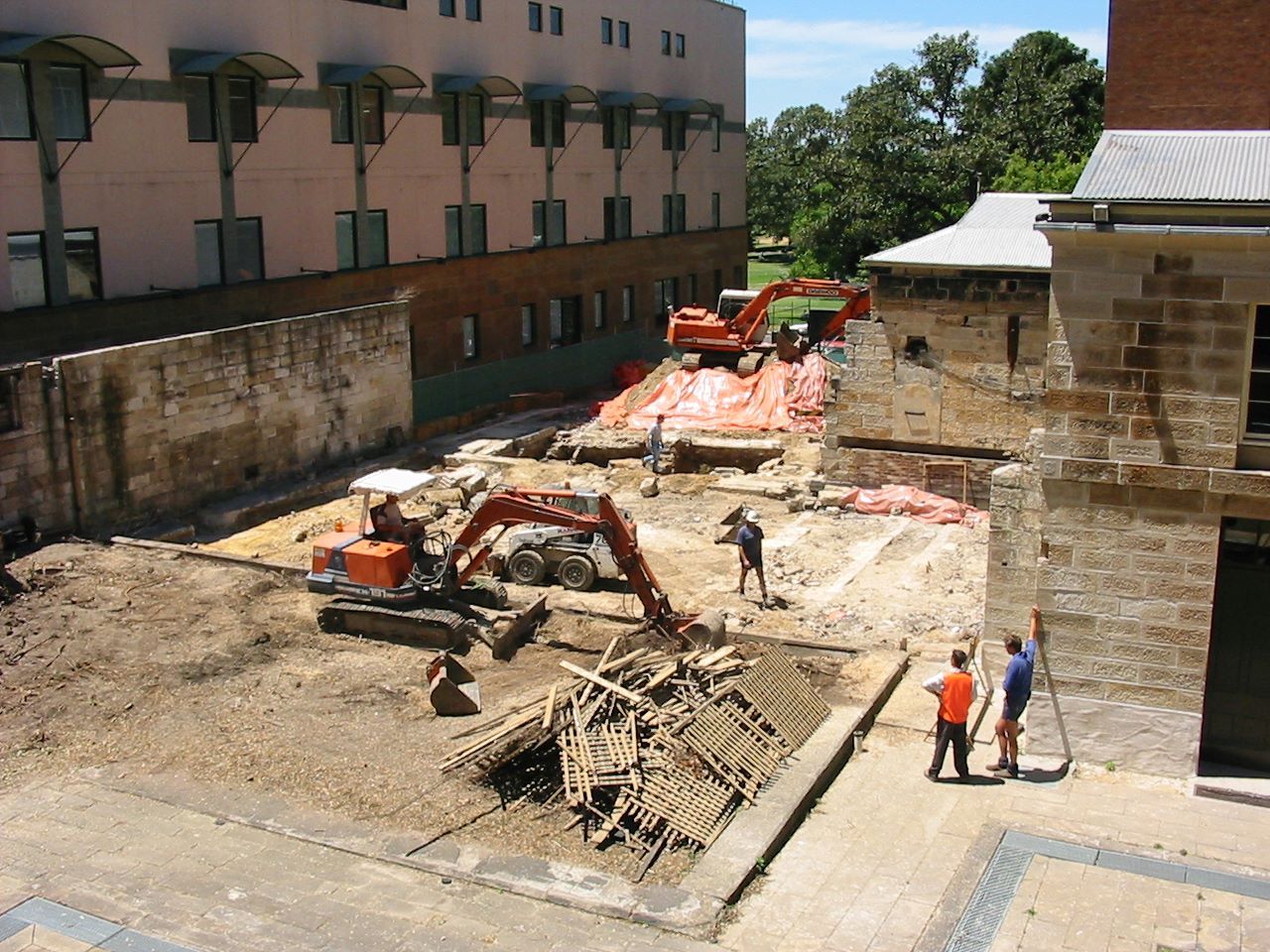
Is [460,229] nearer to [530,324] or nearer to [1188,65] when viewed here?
[530,324]

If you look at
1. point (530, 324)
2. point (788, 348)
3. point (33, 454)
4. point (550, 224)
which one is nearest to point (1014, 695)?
point (33, 454)

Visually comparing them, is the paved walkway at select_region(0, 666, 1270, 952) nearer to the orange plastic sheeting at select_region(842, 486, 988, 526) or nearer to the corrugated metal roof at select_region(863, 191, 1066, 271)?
the orange plastic sheeting at select_region(842, 486, 988, 526)

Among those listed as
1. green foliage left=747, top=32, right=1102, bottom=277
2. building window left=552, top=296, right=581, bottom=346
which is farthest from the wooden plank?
green foliage left=747, top=32, right=1102, bottom=277

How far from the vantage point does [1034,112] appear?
5341 centimetres

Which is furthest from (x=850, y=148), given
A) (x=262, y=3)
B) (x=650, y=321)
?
(x=262, y=3)

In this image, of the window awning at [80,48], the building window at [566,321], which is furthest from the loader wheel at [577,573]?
the building window at [566,321]

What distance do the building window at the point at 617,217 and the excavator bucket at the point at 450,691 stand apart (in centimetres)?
2950

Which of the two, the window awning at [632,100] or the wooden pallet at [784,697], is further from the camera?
the window awning at [632,100]

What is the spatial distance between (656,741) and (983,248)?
1568cm

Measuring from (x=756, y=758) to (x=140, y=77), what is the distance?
2024 cm

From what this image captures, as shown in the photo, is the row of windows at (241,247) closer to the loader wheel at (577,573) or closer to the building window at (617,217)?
the building window at (617,217)

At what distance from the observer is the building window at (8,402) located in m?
20.9

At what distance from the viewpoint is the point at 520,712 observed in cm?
1444

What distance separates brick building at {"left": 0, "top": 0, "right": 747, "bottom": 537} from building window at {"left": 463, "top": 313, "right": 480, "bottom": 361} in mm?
66
